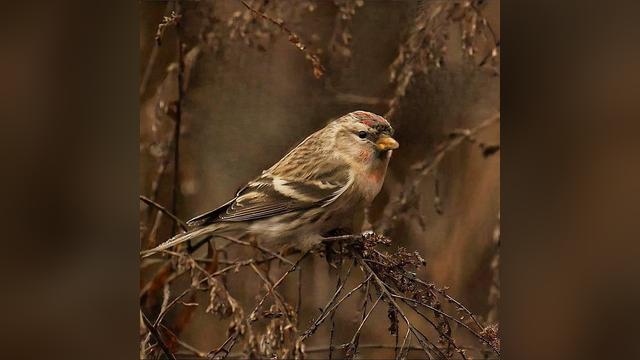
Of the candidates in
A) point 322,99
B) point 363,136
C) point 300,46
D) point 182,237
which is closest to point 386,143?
point 363,136

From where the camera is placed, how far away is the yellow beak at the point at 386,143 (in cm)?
162

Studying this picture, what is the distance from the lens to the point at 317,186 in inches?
64.1

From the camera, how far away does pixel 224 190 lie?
1.65 meters

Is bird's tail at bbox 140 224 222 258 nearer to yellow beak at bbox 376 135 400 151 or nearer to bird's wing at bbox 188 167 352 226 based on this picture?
bird's wing at bbox 188 167 352 226

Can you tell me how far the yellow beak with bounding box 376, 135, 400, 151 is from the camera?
162cm

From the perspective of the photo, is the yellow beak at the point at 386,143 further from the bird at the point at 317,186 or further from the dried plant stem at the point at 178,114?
the dried plant stem at the point at 178,114

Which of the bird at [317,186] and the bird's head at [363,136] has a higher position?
the bird's head at [363,136]

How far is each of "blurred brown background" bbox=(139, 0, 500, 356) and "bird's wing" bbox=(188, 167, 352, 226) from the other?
0.11 ft

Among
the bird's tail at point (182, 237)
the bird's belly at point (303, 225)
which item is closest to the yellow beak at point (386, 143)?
the bird's belly at point (303, 225)

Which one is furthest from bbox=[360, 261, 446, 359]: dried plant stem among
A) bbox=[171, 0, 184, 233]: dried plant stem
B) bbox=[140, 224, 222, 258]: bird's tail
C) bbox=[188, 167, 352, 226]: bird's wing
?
bbox=[171, 0, 184, 233]: dried plant stem

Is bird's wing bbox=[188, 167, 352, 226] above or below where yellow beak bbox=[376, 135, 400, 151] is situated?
below
